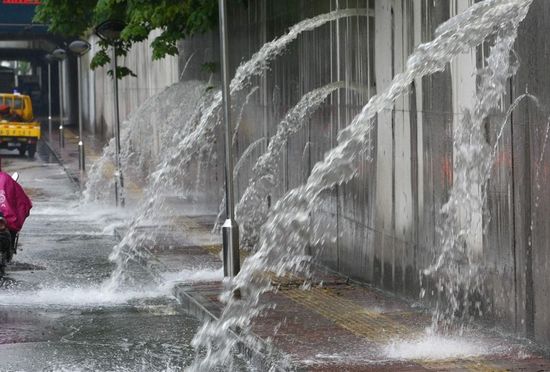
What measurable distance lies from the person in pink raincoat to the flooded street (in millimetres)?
666

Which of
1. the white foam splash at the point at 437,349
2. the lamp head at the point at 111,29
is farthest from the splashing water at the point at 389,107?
the lamp head at the point at 111,29

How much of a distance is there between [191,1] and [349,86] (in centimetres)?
753

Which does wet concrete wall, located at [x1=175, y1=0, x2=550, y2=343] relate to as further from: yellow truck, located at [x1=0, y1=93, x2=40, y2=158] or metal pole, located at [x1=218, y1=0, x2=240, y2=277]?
yellow truck, located at [x1=0, y1=93, x2=40, y2=158]

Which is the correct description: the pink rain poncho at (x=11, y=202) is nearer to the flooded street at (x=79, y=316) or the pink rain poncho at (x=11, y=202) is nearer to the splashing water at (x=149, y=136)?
the flooded street at (x=79, y=316)

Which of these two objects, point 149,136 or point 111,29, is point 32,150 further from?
point 111,29

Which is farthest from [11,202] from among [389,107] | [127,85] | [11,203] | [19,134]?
[19,134]

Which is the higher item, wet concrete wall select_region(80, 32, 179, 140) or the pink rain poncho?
wet concrete wall select_region(80, 32, 179, 140)

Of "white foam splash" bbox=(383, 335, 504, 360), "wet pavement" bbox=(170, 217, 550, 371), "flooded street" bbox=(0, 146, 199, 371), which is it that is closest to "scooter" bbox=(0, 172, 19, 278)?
"flooded street" bbox=(0, 146, 199, 371)

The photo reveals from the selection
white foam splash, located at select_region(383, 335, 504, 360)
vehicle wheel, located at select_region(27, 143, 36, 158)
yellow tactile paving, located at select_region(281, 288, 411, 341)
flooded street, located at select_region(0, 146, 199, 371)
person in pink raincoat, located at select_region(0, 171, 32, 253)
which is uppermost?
person in pink raincoat, located at select_region(0, 171, 32, 253)

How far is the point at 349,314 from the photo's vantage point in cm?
1254

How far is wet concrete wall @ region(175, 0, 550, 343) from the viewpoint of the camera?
407 inches

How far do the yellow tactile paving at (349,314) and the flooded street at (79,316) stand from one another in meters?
1.19

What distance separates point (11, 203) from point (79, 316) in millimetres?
3556

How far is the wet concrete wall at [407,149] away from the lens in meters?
10.3
